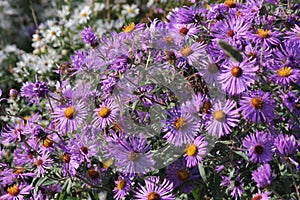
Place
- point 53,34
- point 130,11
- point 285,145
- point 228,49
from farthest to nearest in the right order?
point 130,11 → point 53,34 → point 285,145 → point 228,49

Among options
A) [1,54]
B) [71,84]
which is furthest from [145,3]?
[71,84]

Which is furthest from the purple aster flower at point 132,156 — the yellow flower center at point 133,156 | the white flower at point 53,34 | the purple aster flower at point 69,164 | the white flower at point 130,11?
the white flower at point 130,11

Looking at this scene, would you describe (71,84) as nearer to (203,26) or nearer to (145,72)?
(145,72)

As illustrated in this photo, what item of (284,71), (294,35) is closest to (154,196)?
(284,71)

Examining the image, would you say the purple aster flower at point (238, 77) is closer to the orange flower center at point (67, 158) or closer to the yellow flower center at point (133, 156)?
the yellow flower center at point (133, 156)

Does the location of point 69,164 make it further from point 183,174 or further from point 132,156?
point 183,174

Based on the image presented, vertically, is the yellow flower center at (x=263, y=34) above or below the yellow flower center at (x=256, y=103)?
above
